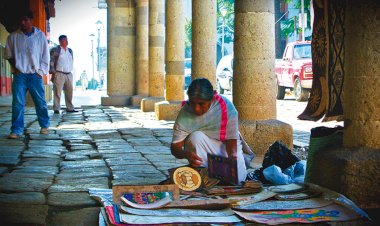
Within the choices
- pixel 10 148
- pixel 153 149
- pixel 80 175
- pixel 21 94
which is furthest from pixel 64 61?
pixel 80 175

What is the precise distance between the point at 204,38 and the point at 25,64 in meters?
3.55

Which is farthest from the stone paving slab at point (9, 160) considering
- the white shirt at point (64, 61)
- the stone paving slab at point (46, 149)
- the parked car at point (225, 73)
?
the parked car at point (225, 73)

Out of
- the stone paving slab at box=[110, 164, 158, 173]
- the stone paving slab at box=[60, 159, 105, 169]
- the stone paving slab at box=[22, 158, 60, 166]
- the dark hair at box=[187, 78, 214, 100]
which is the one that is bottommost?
the stone paving slab at box=[60, 159, 105, 169]

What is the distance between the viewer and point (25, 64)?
9969 millimetres

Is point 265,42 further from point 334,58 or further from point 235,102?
point 334,58

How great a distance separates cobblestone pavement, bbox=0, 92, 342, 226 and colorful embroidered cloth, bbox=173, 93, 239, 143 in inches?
26.7

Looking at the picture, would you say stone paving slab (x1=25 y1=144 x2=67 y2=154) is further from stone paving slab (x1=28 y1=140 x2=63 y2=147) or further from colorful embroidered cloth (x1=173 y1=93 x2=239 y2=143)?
colorful embroidered cloth (x1=173 y1=93 x2=239 y2=143)

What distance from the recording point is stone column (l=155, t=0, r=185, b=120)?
14.4 meters

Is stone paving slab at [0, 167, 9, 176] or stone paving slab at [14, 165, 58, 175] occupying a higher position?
stone paving slab at [0, 167, 9, 176]

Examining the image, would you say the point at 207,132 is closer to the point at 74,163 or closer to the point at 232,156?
the point at 232,156

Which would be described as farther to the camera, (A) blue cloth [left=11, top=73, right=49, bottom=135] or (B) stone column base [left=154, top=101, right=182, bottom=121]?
(B) stone column base [left=154, top=101, right=182, bottom=121]

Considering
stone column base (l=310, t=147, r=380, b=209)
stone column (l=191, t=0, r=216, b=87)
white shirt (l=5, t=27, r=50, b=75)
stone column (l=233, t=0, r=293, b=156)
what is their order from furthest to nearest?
stone column (l=191, t=0, r=216, b=87), white shirt (l=5, t=27, r=50, b=75), stone column (l=233, t=0, r=293, b=156), stone column base (l=310, t=147, r=380, b=209)

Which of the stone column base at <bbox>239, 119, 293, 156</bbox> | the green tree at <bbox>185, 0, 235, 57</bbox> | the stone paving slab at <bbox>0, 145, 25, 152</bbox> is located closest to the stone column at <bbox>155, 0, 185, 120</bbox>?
the stone paving slab at <bbox>0, 145, 25, 152</bbox>

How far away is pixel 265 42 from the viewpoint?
866 cm
